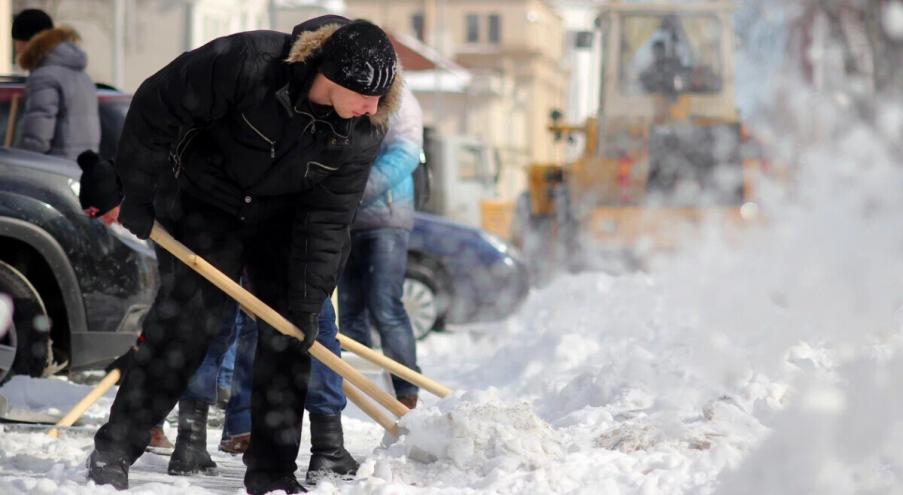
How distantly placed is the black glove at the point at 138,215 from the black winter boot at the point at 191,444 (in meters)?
1.08

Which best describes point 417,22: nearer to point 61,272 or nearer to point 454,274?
point 454,274

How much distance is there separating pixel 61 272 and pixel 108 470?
7.50ft

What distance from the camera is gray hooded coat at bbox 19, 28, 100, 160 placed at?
8.10 meters

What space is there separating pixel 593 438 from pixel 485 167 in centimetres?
1416

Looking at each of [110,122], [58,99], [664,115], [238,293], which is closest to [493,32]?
[664,115]

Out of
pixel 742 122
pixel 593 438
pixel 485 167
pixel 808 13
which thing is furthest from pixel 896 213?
pixel 808 13

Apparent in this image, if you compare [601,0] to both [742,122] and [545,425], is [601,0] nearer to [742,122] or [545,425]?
[742,122]

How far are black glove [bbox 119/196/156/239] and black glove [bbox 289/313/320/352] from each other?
562 millimetres

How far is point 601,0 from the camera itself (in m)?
18.5

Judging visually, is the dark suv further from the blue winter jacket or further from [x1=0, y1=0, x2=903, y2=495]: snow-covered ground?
the blue winter jacket

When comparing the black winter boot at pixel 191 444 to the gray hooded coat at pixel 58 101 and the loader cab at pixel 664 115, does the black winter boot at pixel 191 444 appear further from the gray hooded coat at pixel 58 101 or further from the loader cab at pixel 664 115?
the loader cab at pixel 664 115

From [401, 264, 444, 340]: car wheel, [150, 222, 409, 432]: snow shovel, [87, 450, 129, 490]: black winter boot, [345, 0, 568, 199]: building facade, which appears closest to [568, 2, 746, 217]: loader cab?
[401, 264, 444, 340]: car wheel

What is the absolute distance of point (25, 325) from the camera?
Result: 704cm

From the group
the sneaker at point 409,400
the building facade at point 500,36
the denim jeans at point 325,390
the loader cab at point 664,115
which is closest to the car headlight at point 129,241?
the sneaker at point 409,400
